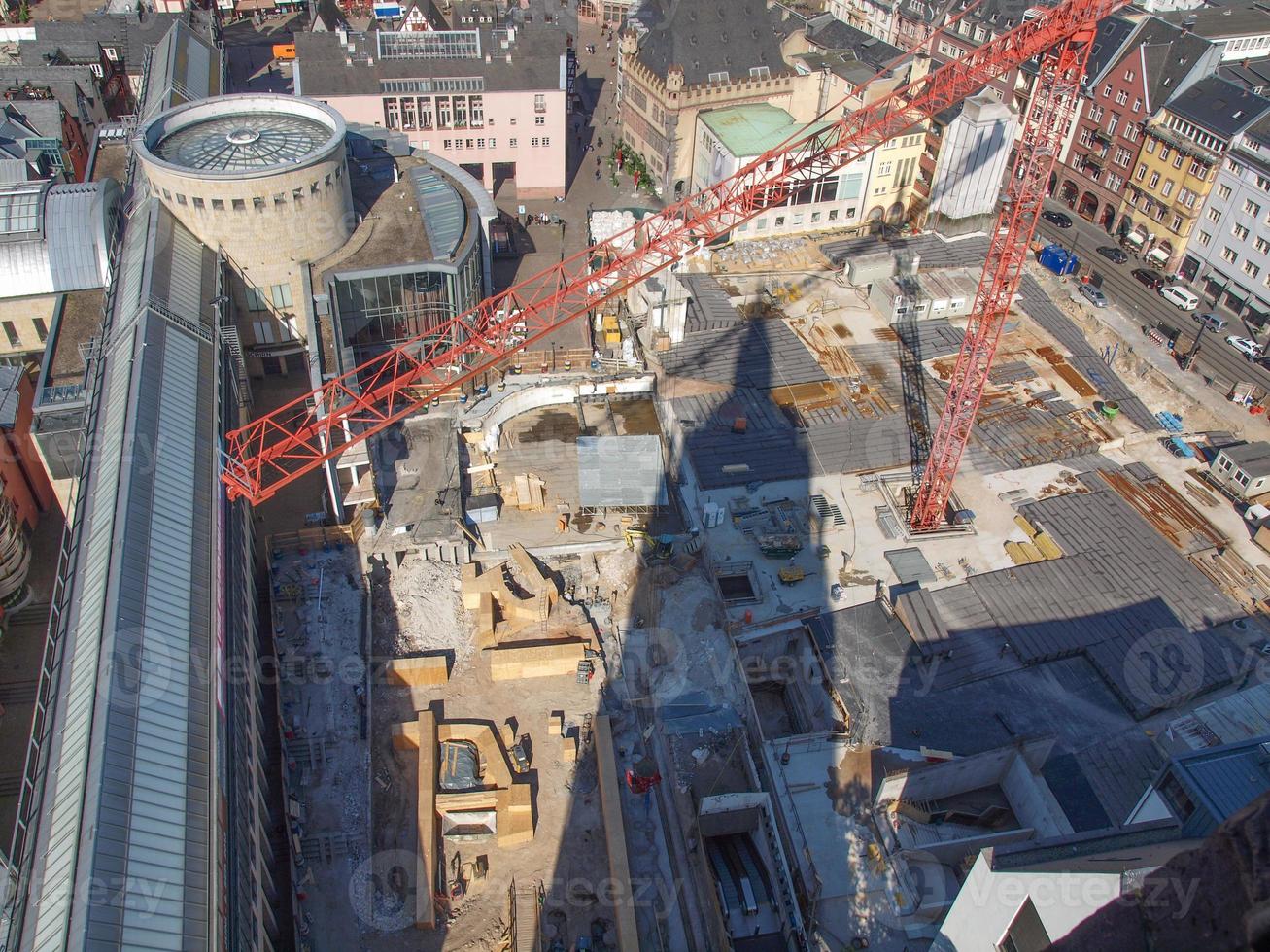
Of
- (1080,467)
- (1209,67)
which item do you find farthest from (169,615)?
(1209,67)

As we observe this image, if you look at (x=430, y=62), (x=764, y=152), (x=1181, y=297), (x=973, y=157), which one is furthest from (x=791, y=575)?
Answer: (x=430, y=62)

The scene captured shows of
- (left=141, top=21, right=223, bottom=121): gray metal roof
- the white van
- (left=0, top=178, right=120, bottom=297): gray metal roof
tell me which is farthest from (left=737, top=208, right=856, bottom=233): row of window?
(left=0, top=178, right=120, bottom=297): gray metal roof

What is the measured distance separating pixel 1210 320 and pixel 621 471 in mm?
59001

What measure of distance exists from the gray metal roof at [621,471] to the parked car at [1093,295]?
47.5 m

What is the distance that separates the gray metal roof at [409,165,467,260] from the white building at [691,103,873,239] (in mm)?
26990

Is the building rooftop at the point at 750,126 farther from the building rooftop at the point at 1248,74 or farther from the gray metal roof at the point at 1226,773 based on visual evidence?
the gray metal roof at the point at 1226,773

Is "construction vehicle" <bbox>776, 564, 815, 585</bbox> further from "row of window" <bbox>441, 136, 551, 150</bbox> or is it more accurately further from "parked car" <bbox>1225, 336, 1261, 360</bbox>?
→ "row of window" <bbox>441, 136, 551, 150</bbox>

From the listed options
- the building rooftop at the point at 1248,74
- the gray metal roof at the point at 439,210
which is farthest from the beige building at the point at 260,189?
the building rooftop at the point at 1248,74

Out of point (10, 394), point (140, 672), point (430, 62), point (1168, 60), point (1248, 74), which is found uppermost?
point (430, 62)

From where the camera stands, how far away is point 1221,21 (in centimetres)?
10225

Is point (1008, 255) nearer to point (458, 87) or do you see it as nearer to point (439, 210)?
point (439, 210)

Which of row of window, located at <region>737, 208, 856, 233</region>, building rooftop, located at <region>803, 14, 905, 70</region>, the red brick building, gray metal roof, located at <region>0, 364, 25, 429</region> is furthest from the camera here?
building rooftop, located at <region>803, 14, 905, 70</region>

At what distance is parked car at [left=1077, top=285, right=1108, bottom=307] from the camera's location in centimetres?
8269

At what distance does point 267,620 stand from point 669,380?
3273 centimetres
